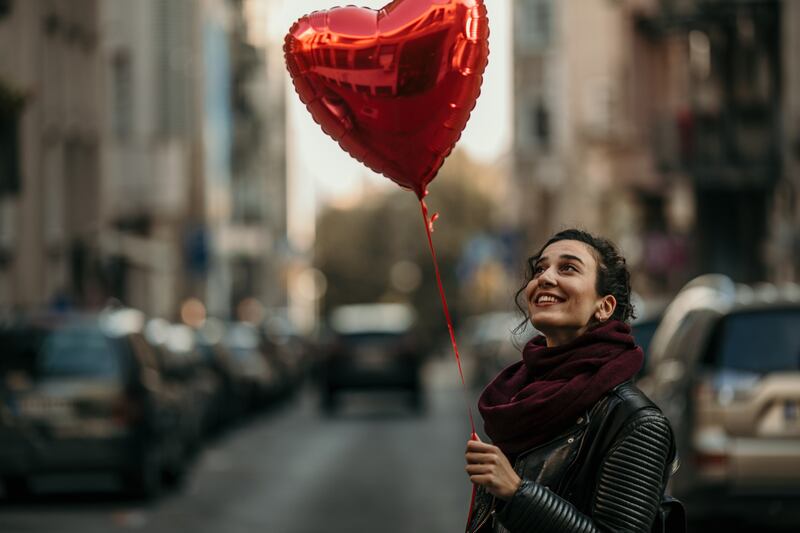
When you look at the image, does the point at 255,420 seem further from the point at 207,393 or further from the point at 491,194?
the point at 491,194

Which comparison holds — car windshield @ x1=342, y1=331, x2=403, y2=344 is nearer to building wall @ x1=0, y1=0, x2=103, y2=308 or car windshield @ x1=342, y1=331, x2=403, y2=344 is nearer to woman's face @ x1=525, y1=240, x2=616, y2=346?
building wall @ x1=0, y1=0, x2=103, y2=308

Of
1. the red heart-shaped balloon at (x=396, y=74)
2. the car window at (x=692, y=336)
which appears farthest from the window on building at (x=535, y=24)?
the red heart-shaped balloon at (x=396, y=74)

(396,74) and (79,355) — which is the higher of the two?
(396,74)

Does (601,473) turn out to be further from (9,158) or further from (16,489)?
(9,158)

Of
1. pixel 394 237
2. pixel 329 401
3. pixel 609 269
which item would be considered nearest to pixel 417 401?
pixel 329 401

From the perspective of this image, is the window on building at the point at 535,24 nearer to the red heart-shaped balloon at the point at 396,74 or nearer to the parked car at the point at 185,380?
the parked car at the point at 185,380

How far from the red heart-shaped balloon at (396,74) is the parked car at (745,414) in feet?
23.6

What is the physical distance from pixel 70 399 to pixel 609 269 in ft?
41.3

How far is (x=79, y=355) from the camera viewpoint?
673 inches

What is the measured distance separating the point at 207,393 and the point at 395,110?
24.8 meters

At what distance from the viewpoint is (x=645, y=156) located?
44.6m

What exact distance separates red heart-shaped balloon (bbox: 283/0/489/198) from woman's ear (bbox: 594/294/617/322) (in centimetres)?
→ 79

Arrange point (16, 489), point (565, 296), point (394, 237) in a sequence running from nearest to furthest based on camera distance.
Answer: point (565, 296) → point (16, 489) → point (394, 237)

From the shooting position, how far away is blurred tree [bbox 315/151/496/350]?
366ft
